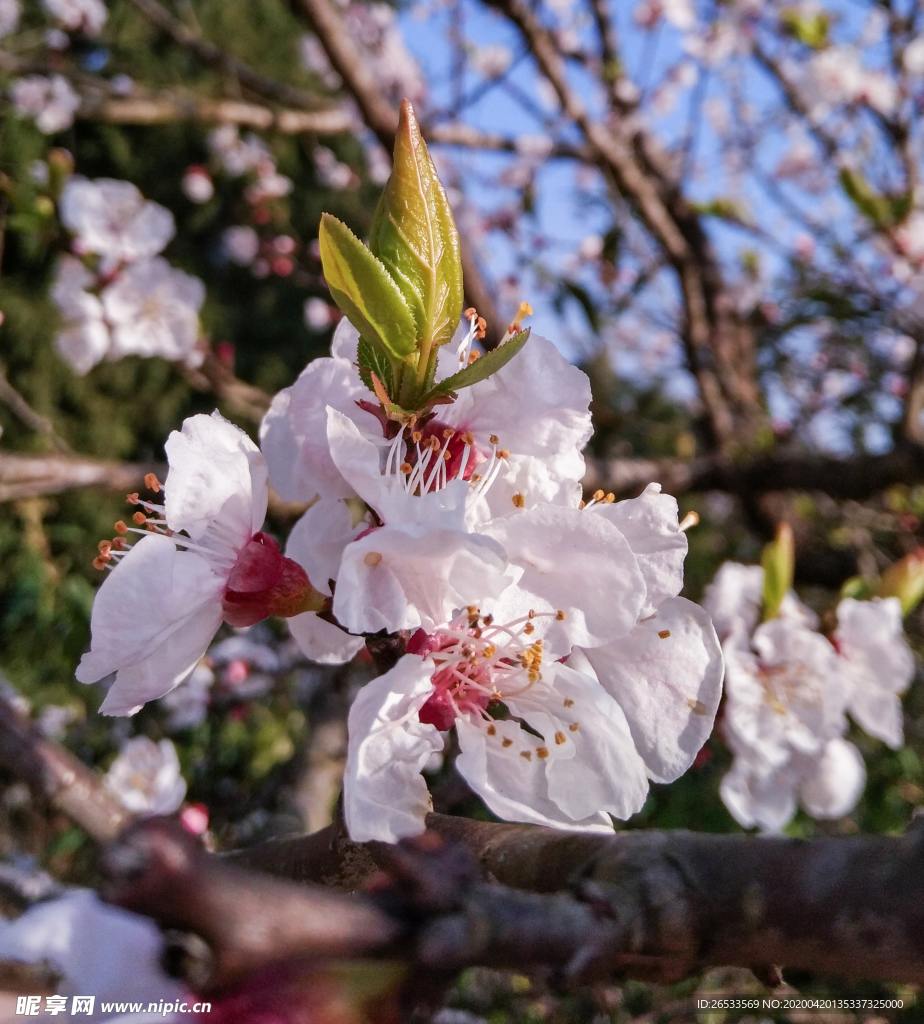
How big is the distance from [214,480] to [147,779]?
70.6 inches

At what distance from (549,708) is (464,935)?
0.31 meters

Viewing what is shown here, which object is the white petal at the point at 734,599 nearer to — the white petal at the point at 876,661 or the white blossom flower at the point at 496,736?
the white petal at the point at 876,661

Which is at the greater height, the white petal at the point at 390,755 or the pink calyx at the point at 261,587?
the pink calyx at the point at 261,587

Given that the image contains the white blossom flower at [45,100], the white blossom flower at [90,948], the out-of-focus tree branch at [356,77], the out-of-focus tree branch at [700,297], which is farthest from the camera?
the white blossom flower at [45,100]

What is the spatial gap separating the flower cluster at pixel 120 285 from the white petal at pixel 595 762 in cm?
183

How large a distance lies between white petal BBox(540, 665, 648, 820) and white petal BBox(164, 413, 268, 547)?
0.85ft

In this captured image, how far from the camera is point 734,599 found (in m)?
1.38

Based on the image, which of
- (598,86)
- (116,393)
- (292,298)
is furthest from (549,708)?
(292,298)

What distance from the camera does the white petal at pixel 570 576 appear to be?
522 mm

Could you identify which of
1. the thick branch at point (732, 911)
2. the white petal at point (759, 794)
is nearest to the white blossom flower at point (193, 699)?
the white petal at point (759, 794)

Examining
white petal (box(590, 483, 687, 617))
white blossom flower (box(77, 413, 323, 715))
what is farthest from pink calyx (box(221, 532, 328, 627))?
white petal (box(590, 483, 687, 617))

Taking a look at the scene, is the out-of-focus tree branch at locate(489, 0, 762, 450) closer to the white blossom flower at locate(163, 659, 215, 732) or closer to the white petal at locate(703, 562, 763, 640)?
the white petal at locate(703, 562, 763, 640)

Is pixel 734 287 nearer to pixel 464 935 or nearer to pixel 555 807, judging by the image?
pixel 555 807

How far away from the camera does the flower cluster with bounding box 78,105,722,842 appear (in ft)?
1.66
